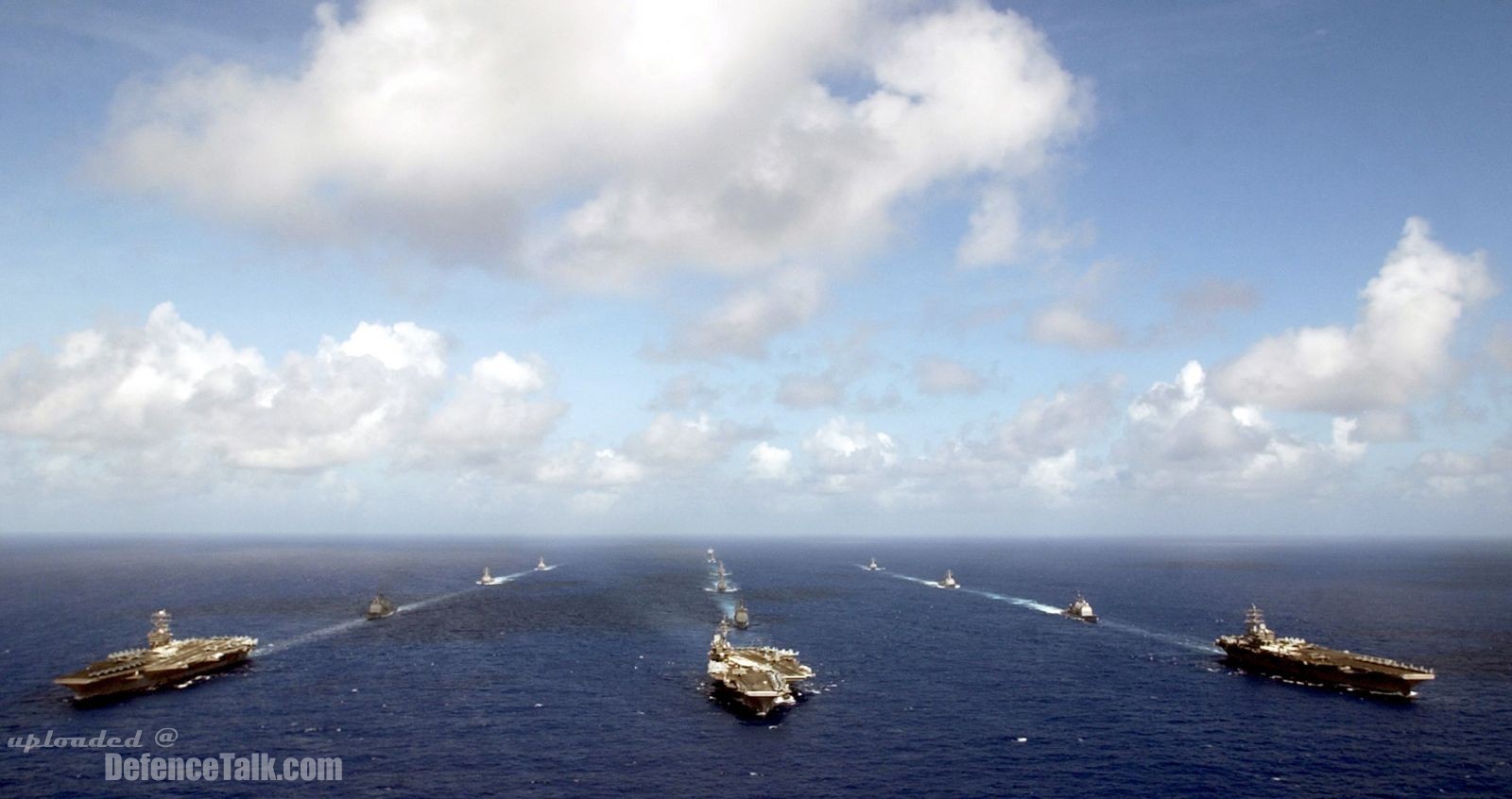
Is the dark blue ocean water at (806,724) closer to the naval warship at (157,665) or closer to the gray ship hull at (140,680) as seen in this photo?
the gray ship hull at (140,680)

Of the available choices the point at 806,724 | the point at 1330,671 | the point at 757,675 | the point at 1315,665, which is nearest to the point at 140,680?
the point at 757,675

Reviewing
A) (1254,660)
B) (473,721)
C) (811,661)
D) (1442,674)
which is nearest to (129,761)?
(473,721)

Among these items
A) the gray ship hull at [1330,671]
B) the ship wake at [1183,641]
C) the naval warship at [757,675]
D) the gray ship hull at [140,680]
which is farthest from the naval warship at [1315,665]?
the gray ship hull at [140,680]

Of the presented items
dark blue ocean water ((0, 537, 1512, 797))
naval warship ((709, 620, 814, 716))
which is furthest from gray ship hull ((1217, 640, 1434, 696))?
naval warship ((709, 620, 814, 716))

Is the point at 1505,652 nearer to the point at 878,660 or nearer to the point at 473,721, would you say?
the point at 878,660

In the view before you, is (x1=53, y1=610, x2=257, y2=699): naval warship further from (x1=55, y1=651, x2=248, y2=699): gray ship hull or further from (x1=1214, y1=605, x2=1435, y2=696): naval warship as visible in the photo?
(x1=1214, y1=605, x2=1435, y2=696): naval warship

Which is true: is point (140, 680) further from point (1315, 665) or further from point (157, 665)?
point (1315, 665)
